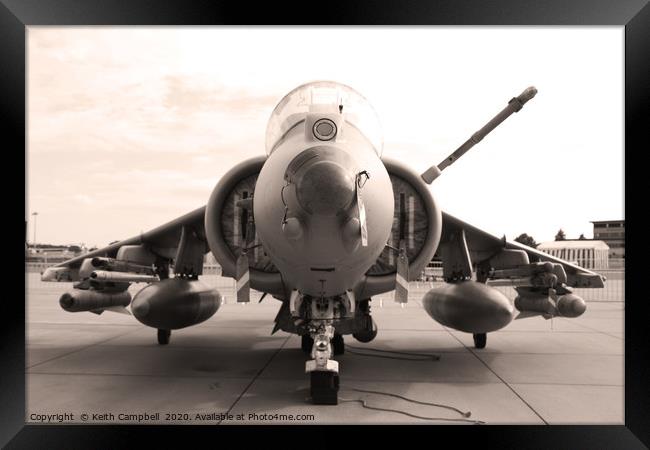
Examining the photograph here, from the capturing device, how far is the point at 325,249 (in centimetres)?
345

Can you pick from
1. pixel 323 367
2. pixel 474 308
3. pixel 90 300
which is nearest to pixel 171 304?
pixel 90 300

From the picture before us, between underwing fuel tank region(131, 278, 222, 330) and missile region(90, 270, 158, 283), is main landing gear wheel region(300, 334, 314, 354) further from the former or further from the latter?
missile region(90, 270, 158, 283)

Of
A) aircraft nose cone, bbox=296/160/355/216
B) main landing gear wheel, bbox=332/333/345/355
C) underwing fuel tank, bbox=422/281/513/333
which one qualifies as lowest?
main landing gear wheel, bbox=332/333/345/355

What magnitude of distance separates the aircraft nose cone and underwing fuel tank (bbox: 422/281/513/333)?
396cm

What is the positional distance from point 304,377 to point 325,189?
10.3 feet

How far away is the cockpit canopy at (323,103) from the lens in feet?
15.0

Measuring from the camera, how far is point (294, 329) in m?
5.42

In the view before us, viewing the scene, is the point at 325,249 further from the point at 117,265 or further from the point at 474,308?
the point at 117,265

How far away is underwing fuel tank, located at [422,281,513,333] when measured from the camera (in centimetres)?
654

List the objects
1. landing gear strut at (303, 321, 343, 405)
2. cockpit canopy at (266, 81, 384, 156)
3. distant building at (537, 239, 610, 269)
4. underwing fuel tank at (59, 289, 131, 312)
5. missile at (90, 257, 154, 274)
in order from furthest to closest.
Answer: distant building at (537, 239, 610, 269) < underwing fuel tank at (59, 289, 131, 312) < missile at (90, 257, 154, 274) < cockpit canopy at (266, 81, 384, 156) < landing gear strut at (303, 321, 343, 405)

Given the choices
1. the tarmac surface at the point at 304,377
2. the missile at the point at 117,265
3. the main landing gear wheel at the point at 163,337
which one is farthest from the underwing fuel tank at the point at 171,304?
the main landing gear wheel at the point at 163,337

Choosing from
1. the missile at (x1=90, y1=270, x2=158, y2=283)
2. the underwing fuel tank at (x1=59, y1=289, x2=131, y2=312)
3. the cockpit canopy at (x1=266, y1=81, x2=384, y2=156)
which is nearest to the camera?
the cockpit canopy at (x1=266, y1=81, x2=384, y2=156)

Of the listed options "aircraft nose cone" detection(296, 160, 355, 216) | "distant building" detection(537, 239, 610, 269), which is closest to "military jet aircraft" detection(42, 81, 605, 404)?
"aircraft nose cone" detection(296, 160, 355, 216)

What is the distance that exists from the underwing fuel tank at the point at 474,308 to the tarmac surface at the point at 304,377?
54 centimetres
